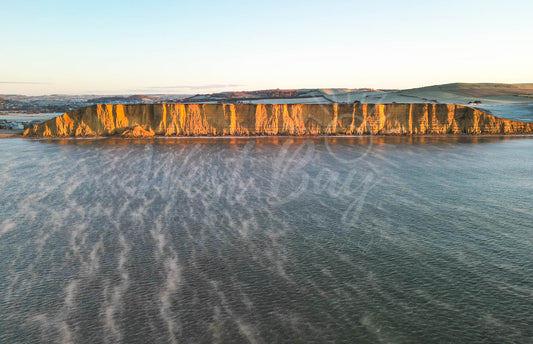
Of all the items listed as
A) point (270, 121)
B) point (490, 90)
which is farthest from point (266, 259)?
point (490, 90)

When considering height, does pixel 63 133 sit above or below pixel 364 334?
above

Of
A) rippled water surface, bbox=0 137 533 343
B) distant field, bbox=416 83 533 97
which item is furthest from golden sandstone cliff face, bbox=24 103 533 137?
distant field, bbox=416 83 533 97

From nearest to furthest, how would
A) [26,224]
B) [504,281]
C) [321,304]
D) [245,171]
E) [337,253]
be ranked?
[321,304], [504,281], [337,253], [26,224], [245,171]

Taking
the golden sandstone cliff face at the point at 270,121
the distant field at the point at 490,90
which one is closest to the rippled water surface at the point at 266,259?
the golden sandstone cliff face at the point at 270,121

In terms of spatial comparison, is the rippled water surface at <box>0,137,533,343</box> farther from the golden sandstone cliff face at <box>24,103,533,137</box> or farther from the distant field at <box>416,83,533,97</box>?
the distant field at <box>416,83,533,97</box>

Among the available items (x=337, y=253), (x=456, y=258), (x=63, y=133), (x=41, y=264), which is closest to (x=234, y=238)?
(x=337, y=253)

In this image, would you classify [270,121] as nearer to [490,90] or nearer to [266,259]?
[266,259]

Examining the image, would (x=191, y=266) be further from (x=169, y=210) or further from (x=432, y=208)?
(x=432, y=208)
